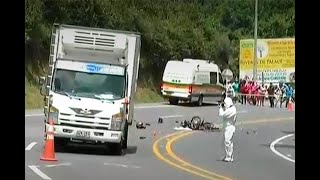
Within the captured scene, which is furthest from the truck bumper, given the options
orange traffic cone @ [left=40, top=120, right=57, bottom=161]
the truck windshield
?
orange traffic cone @ [left=40, top=120, right=57, bottom=161]

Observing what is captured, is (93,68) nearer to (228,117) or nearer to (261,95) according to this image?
(228,117)

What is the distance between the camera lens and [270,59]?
56.4m

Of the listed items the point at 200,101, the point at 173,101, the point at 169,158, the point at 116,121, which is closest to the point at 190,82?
the point at 200,101

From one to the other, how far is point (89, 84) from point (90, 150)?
74.1 inches

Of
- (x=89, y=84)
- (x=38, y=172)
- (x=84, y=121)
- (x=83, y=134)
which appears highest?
(x=89, y=84)

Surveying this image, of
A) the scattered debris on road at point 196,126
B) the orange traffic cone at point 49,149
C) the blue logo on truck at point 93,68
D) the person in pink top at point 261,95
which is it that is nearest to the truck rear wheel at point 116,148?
the blue logo on truck at point 93,68

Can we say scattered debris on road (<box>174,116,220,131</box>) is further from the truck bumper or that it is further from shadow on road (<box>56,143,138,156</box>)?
the truck bumper

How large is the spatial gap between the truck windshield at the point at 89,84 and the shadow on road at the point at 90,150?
4.85ft

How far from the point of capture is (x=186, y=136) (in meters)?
22.7

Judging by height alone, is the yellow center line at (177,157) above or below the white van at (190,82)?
below

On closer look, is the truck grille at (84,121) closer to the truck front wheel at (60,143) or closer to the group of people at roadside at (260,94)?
the truck front wheel at (60,143)

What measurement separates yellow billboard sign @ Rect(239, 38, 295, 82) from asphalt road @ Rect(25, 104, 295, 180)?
99.6ft

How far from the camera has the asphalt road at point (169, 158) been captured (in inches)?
491
